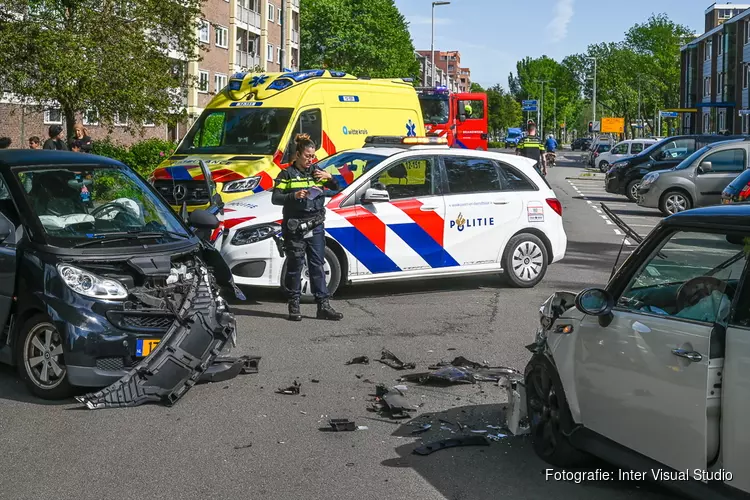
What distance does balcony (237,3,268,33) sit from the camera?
64162 millimetres

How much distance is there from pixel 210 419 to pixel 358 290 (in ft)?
19.0

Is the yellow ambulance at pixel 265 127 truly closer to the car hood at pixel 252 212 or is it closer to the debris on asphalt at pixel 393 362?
the car hood at pixel 252 212

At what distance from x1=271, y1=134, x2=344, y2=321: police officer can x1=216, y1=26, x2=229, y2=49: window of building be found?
5268 cm

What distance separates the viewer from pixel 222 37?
202 ft

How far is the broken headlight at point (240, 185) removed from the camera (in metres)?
13.5

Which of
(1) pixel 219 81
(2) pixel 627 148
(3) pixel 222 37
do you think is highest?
(3) pixel 222 37

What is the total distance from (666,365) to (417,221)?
6.98 m

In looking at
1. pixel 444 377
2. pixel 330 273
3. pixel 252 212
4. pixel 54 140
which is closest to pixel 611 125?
pixel 54 140

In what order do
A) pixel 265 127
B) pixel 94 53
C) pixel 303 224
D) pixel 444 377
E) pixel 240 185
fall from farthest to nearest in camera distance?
pixel 94 53
pixel 265 127
pixel 240 185
pixel 303 224
pixel 444 377

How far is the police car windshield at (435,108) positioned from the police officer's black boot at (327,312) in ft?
74.0

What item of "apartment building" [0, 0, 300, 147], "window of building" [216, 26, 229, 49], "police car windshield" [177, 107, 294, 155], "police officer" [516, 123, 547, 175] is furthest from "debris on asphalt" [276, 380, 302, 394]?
"window of building" [216, 26, 229, 49]

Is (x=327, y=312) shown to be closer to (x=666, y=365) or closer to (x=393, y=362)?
(x=393, y=362)

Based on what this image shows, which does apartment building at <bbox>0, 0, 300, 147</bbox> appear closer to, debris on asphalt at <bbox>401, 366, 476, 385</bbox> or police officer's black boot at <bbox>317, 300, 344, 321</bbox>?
police officer's black boot at <bbox>317, 300, 344, 321</bbox>

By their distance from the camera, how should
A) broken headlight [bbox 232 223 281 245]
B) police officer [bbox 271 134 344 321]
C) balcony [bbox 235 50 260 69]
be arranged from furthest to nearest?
balcony [bbox 235 50 260 69] < broken headlight [bbox 232 223 281 245] < police officer [bbox 271 134 344 321]
